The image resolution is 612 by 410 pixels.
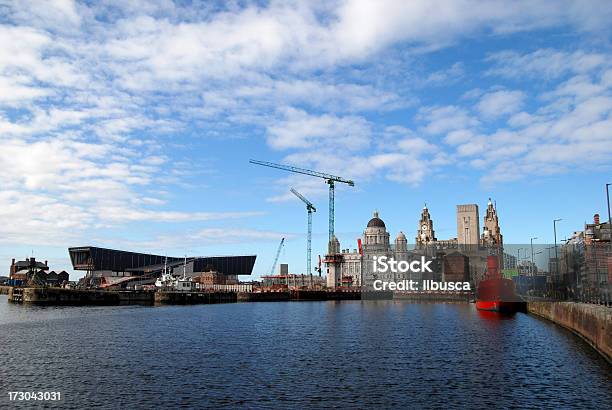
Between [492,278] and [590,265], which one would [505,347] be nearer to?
[492,278]

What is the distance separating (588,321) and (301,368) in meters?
43.1

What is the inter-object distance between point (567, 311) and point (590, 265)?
110 meters

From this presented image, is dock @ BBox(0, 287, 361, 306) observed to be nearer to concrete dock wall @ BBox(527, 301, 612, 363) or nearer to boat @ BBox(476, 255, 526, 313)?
boat @ BBox(476, 255, 526, 313)

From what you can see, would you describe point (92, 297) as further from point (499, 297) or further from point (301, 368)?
point (301, 368)

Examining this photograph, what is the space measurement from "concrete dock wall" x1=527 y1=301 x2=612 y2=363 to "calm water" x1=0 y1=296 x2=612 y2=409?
1.95 meters

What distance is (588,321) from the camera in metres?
70.3

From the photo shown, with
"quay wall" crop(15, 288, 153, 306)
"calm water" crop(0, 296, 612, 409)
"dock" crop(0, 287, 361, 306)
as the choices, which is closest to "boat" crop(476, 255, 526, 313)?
"calm water" crop(0, 296, 612, 409)

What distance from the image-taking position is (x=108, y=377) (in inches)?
1796

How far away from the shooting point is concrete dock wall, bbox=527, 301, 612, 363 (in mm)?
56062

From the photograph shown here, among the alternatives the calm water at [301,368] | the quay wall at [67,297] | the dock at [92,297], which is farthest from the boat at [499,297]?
the quay wall at [67,297]

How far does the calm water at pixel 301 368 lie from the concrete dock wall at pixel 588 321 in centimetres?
195

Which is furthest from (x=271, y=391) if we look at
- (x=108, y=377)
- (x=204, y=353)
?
(x=204, y=353)

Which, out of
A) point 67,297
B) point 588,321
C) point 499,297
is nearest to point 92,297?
point 67,297

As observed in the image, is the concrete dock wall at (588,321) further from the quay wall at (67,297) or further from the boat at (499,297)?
the quay wall at (67,297)
